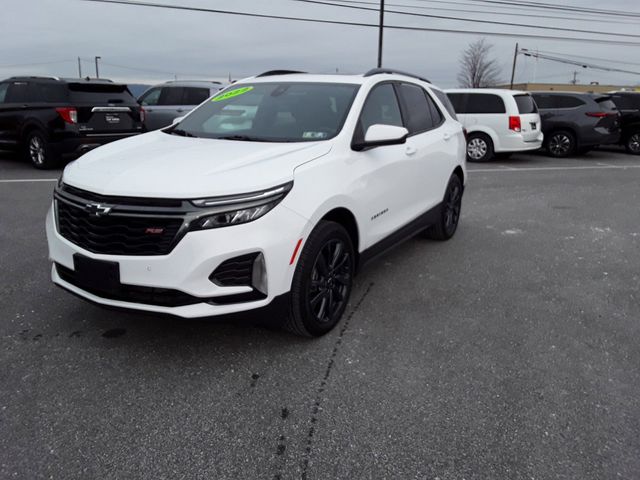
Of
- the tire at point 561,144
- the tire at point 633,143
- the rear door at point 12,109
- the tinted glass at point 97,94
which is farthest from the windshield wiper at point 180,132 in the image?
the tire at point 633,143

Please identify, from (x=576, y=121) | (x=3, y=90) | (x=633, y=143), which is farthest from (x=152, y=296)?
(x=633, y=143)

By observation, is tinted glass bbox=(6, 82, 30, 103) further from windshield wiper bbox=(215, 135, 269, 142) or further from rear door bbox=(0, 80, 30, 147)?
windshield wiper bbox=(215, 135, 269, 142)

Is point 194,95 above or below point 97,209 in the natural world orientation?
above

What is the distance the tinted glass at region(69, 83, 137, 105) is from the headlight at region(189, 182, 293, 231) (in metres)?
8.58

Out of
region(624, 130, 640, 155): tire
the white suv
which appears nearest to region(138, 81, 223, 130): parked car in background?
the white suv

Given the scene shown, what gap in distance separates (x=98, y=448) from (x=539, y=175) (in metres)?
10.8

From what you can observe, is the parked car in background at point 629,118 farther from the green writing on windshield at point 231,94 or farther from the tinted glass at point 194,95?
the green writing on windshield at point 231,94

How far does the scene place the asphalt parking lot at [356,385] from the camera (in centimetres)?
237

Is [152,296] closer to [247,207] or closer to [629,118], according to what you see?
[247,207]

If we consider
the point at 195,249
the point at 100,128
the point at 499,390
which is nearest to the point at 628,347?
the point at 499,390

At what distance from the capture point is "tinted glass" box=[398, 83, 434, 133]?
15.9ft

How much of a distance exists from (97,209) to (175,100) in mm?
11792

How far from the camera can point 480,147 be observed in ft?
44.2

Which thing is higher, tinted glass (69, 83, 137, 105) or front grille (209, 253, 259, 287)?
tinted glass (69, 83, 137, 105)
